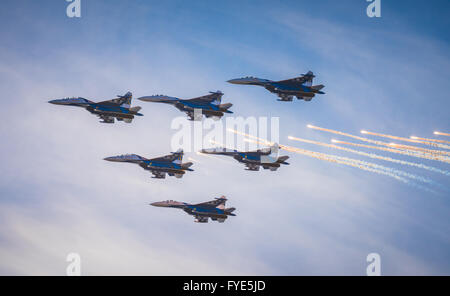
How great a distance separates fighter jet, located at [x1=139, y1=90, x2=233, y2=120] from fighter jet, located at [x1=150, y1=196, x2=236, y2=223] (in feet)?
74.6

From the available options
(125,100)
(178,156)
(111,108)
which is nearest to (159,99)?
(125,100)

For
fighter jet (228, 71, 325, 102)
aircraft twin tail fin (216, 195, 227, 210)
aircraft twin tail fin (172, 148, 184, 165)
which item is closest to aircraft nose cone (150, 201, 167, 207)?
aircraft twin tail fin (172, 148, 184, 165)

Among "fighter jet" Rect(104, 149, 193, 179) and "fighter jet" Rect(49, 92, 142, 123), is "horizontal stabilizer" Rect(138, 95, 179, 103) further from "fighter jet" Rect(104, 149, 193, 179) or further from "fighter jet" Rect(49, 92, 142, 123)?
"fighter jet" Rect(104, 149, 193, 179)

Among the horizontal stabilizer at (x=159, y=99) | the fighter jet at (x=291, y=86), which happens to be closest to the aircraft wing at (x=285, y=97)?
the fighter jet at (x=291, y=86)

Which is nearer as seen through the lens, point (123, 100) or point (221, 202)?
point (123, 100)

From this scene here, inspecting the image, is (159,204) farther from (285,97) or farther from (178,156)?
(285,97)

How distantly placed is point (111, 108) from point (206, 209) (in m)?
33.9

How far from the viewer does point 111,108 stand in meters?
150

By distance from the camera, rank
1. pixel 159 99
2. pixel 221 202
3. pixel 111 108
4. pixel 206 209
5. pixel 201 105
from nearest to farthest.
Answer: pixel 111 108, pixel 201 105, pixel 159 99, pixel 206 209, pixel 221 202

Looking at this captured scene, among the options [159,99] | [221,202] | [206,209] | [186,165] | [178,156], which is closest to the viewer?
[159,99]
